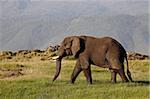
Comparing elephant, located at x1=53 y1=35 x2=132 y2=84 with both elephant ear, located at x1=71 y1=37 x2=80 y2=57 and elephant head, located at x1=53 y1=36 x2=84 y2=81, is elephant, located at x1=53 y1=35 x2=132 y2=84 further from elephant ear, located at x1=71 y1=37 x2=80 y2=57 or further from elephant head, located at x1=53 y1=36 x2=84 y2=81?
elephant head, located at x1=53 y1=36 x2=84 y2=81

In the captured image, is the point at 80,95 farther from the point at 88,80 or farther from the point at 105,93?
the point at 88,80

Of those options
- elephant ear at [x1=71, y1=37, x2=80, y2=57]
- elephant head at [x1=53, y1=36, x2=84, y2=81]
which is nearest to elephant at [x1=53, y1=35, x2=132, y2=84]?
elephant ear at [x1=71, y1=37, x2=80, y2=57]

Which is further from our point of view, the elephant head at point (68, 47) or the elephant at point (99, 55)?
the elephant head at point (68, 47)

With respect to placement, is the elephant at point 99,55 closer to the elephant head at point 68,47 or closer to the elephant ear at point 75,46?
the elephant ear at point 75,46

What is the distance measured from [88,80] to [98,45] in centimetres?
183

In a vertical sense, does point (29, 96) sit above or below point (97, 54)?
below

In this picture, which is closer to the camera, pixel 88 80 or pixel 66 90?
pixel 66 90

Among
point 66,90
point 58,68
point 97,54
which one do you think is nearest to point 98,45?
point 97,54

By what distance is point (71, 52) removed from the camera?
25.0 metres

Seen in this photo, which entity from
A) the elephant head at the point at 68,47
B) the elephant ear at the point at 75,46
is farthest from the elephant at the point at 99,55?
the elephant head at the point at 68,47

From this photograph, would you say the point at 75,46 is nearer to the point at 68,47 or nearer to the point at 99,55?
the point at 68,47

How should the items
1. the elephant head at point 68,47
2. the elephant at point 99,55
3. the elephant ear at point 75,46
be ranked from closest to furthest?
the elephant at point 99,55
the elephant ear at point 75,46
the elephant head at point 68,47

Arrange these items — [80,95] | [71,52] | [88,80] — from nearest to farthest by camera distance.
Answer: [80,95] < [88,80] < [71,52]

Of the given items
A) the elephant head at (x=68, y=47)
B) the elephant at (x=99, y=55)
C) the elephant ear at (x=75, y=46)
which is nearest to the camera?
the elephant at (x=99, y=55)
